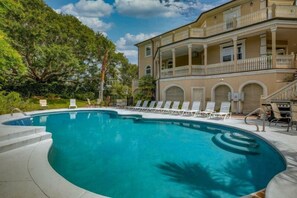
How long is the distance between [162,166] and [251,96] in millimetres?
12064

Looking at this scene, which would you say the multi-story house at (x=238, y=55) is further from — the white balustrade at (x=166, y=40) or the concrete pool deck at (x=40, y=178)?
the concrete pool deck at (x=40, y=178)

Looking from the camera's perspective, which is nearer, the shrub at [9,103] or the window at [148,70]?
the shrub at [9,103]

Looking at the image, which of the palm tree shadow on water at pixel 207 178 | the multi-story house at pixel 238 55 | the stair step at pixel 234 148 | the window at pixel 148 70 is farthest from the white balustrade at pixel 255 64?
the window at pixel 148 70

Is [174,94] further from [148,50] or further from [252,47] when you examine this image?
[148,50]

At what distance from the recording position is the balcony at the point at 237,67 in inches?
542

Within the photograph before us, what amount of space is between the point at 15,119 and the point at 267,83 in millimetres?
17179

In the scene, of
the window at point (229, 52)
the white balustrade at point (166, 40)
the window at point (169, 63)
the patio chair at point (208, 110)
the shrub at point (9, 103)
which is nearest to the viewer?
the patio chair at point (208, 110)

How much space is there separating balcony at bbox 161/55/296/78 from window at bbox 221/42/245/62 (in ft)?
6.23

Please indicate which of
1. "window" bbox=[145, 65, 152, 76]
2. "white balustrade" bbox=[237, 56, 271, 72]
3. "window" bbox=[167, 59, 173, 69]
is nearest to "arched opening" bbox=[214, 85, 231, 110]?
"white balustrade" bbox=[237, 56, 271, 72]

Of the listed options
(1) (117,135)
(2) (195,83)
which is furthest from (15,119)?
(2) (195,83)

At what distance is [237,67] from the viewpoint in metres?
15.8

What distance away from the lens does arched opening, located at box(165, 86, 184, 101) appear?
19075 mm

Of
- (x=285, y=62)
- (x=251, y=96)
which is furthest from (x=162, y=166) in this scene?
(x=285, y=62)

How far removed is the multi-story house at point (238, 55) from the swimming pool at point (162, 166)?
26.7 ft
